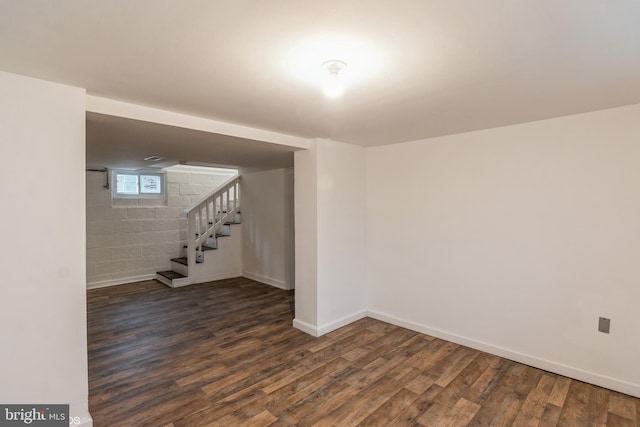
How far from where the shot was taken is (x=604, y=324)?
2383mm

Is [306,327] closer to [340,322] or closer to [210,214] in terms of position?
[340,322]

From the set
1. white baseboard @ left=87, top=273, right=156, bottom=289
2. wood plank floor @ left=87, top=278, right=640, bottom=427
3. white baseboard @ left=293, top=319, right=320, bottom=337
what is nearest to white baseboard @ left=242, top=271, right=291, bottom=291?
wood plank floor @ left=87, top=278, right=640, bottom=427

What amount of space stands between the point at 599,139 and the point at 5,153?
3922 mm

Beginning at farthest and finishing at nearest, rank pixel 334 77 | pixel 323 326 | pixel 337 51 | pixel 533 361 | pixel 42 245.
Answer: pixel 323 326
pixel 533 361
pixel 42 245
pixel 334 77
pixel 337 51

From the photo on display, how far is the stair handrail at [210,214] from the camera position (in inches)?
217

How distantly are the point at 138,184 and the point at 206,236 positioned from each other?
1.62m

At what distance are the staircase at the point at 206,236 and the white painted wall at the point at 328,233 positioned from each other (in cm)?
277

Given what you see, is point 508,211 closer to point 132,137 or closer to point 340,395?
point 340,395

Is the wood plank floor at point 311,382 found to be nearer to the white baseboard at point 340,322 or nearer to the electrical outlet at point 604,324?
the white baseboard at point 340,322

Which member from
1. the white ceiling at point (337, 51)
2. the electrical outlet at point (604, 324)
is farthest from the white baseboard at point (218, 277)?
the electrical outlet at point (604, 324)

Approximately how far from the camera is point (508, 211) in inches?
111

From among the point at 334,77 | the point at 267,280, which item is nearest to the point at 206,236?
the point at 267,280

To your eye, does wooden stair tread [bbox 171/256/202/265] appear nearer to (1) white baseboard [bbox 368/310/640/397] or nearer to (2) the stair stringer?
(2) the stair stringer

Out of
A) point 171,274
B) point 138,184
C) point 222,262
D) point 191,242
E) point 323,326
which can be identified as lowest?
point 323,326
